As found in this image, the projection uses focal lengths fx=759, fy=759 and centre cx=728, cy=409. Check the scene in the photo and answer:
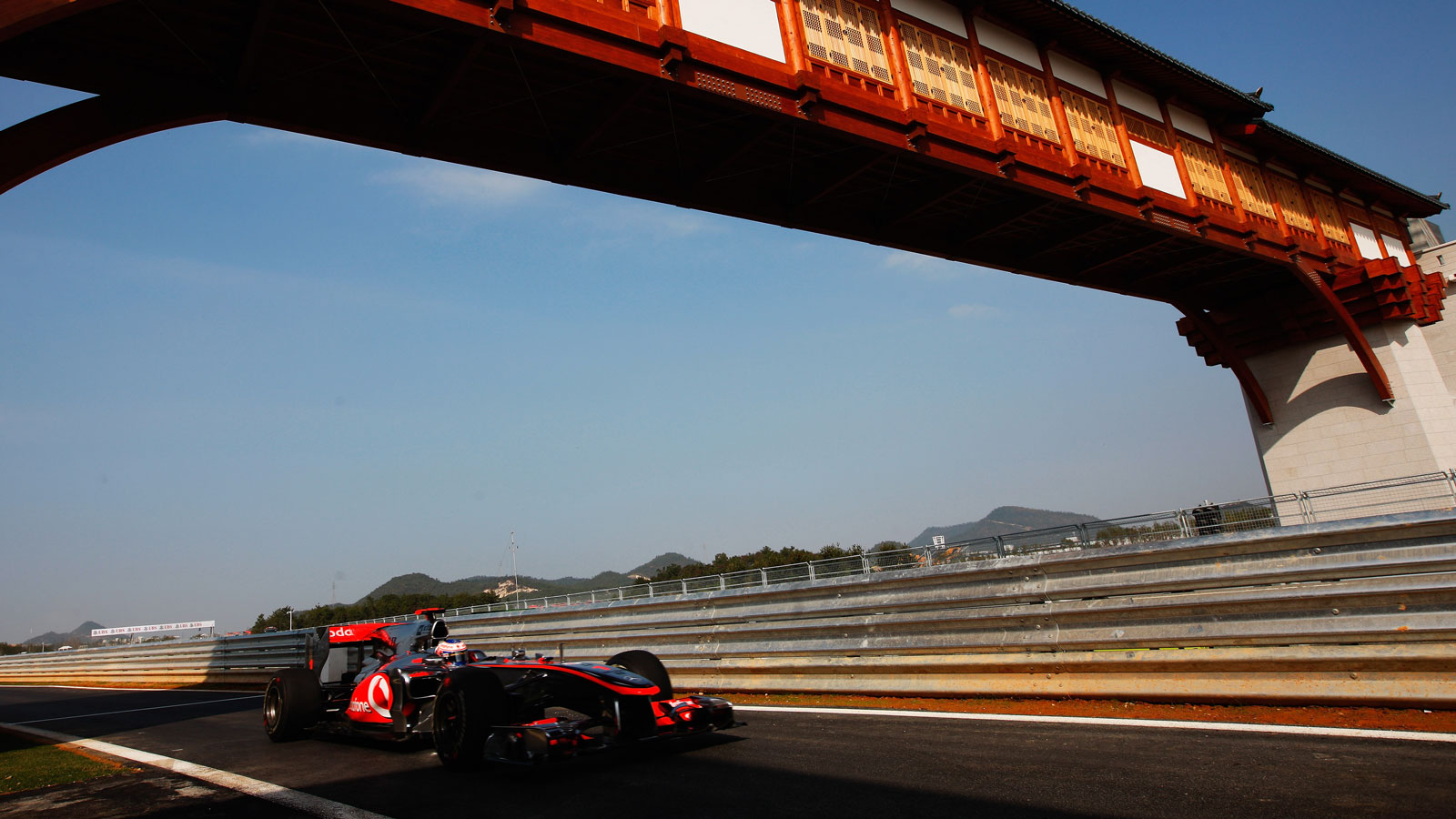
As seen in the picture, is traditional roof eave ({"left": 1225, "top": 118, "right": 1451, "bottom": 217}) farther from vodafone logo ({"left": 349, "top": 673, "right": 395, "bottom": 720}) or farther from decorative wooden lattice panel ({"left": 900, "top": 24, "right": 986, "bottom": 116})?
vodafone logo ({"left": 349, "top": 673, "right": 395, "bottom": 720})

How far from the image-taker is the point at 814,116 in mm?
10508

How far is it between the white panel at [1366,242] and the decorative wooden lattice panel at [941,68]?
55.9 ft

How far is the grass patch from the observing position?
25.4 feet

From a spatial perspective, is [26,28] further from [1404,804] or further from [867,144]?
[1404,804]

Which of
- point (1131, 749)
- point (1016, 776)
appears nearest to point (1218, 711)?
point (1131, 749)

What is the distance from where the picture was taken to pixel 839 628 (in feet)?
32.3

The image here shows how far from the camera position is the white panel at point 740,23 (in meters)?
9.82

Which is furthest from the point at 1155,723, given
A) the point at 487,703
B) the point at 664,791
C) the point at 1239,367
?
the point at 1239,367

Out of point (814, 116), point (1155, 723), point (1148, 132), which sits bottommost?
point (1155, 723)

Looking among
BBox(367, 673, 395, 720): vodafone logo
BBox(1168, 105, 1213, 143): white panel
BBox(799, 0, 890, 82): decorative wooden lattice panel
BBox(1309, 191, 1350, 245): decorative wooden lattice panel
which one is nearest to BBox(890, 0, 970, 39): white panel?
BBox(799, 0, 890, 82): decorative wooden lattice panel

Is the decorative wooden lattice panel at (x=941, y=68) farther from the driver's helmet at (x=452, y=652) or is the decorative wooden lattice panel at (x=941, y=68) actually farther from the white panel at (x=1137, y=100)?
the driver's helmet at (x=452, y=652)

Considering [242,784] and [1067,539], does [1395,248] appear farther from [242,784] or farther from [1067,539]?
[242,784]

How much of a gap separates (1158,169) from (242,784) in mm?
18523

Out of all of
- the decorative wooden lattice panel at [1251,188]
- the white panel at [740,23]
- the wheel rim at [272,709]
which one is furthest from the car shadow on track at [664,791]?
the decorative wooden lattice panel at [1251,188]
